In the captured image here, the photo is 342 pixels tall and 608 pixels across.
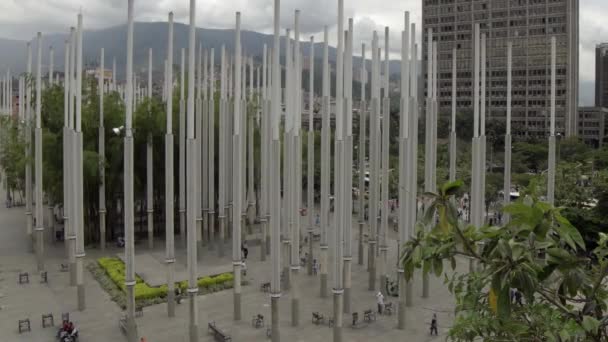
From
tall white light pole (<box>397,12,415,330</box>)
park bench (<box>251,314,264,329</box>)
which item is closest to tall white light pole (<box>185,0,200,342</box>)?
park bench (<box>251,314,264,329</box>)

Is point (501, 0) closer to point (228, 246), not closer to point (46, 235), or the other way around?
point (228, 246)

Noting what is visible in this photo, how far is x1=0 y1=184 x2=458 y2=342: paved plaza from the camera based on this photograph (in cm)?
1867

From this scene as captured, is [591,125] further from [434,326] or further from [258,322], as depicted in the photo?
[258,322]

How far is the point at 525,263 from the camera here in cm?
405

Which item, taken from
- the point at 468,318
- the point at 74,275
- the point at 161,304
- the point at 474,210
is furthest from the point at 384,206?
the point at 468,318

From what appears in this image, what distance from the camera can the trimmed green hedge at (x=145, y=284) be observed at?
22.2 meters

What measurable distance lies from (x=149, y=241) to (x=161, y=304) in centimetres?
896

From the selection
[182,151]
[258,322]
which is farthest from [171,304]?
[182,151]

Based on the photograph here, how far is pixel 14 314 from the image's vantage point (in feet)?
68.1

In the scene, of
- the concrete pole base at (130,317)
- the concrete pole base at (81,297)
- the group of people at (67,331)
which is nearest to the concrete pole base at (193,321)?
the concrete pole base at (130,317)

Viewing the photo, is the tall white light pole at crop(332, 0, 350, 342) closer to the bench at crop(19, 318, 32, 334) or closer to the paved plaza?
the paved plaza

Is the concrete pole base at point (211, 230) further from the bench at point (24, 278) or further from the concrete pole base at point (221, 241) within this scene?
the bench at point (24, 278)

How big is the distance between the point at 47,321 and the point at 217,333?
6596 mm

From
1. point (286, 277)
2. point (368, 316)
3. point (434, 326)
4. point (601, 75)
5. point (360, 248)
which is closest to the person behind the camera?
point (434, 326)
